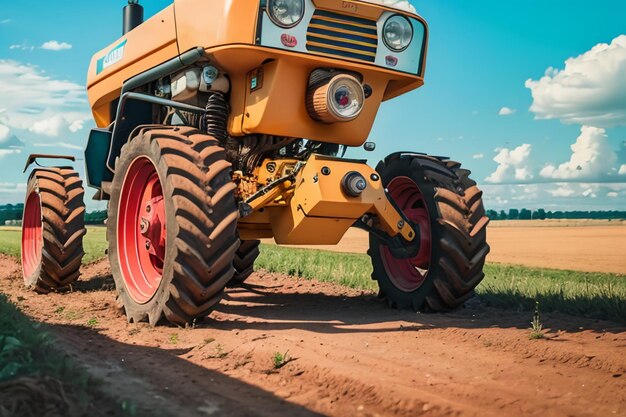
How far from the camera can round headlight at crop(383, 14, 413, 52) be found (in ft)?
23.4

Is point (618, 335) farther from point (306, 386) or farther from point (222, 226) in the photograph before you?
point (222, 226)

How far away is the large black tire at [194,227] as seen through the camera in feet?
19.2

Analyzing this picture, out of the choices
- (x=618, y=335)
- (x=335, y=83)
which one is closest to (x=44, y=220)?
(x=335, y=83)

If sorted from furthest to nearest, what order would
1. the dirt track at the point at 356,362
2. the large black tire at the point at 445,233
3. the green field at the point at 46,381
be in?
the large black tire at the point at 445,233 < the dirt track at the point at 356,362 < the green field at the point at 46,381

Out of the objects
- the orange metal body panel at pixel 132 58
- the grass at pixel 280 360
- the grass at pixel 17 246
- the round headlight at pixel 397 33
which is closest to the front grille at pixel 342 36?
the round headlight at pixel 397 33

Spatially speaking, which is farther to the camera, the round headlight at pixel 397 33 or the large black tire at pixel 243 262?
the large black tire at pixel 243 262

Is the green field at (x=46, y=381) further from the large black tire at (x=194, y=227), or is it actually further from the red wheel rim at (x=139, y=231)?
the red wheel rim at (x=139, y=231)

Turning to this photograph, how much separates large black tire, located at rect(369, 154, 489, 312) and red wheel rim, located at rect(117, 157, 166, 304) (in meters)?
2.65

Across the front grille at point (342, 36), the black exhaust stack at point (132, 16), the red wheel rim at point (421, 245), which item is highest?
the black exhaust stack at point (132, 16)

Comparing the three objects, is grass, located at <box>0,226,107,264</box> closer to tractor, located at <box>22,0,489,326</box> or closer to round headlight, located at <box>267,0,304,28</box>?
tractor, located at <box>22,0,489,326</box>

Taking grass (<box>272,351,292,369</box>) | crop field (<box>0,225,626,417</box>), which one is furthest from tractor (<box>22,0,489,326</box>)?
grass (<box>272,351,292,369</box>)

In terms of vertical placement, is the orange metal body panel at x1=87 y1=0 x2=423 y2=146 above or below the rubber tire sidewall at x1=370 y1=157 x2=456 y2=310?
above

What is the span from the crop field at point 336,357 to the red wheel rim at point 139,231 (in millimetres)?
431

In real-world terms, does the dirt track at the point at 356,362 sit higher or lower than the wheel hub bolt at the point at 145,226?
lower
